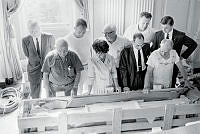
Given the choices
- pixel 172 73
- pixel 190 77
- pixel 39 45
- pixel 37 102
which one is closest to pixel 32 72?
pixel 39 45

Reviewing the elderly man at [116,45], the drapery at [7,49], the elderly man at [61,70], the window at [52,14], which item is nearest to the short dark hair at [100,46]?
the elderly man at [61,70]

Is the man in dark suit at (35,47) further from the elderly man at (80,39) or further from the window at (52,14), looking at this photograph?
the window at (52,14)

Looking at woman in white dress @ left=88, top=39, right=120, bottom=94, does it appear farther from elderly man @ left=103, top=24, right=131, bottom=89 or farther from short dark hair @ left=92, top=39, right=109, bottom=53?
elderly man @ left=103, top=24, right=131, bottom=89

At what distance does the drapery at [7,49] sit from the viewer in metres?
4.45

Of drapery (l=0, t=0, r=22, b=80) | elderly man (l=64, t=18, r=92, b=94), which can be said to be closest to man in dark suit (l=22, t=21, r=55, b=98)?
elderly man (l=64, t=18, r=92, b=94)

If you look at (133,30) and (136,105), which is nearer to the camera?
(136,105)

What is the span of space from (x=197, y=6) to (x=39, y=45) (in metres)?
3.13

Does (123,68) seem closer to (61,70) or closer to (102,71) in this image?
(102,71)

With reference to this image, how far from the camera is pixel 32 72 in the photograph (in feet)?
12.5

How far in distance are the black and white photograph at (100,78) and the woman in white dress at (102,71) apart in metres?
0.01

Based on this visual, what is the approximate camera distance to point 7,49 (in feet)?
15.3

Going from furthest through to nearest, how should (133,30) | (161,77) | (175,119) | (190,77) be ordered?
(190,77) < (133,30) < (161,77) < (175,119)

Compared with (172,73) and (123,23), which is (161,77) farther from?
(123,23)

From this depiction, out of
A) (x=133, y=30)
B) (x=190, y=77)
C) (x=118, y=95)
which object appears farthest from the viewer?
(x=190, y=77)
